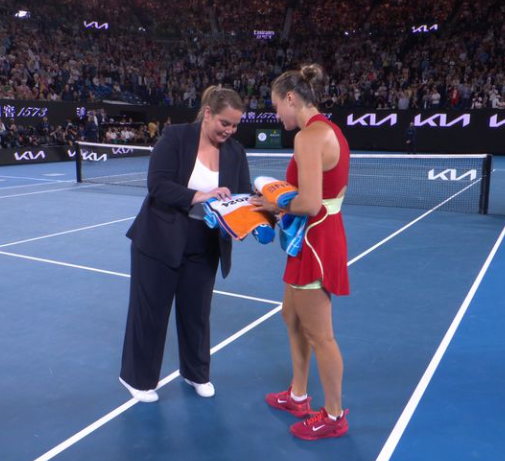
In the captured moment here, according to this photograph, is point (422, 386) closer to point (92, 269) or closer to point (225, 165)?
point (225, 165)

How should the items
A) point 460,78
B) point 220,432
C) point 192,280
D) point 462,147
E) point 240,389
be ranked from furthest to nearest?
point 460,78
point 462,147
point 240,389
point 192,280
point 220,432

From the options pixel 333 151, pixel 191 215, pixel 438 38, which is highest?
pixel 438 38

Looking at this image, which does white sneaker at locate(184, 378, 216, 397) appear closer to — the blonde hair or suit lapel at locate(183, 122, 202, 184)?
suit lapel at locate(183, 122, 202, 184)

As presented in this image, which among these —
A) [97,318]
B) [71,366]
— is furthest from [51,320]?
[71,366]

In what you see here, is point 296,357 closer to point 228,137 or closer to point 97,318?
point 228,137

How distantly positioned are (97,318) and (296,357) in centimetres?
242

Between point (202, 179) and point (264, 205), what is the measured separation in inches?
20.7

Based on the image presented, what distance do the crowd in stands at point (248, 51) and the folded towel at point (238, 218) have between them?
18751 millimetres

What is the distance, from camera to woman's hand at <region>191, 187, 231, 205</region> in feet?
10.2

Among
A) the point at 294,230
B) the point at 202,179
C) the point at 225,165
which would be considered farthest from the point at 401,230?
the point at 294,230

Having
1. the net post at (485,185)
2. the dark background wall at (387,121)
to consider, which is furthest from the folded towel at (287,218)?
the dark background wall at (387,121)

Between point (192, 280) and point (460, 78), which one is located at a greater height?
point (460, 78)

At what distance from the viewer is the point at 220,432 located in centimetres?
328

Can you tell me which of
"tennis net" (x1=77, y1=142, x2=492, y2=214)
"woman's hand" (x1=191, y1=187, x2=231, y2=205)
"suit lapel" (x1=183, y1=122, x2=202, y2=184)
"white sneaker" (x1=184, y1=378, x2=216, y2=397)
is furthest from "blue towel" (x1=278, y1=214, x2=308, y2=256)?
"tennis net" (x1=77, y1=142, x2=492, y2=214)
